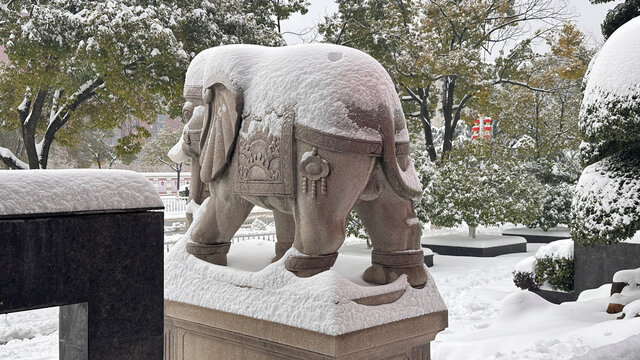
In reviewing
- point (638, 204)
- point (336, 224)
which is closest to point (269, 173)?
point (336, 224)

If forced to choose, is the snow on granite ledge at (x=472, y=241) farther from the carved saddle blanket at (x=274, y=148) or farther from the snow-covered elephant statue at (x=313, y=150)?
the carved saddle blanket at (x=274, y=148)

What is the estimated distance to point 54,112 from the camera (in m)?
12.8

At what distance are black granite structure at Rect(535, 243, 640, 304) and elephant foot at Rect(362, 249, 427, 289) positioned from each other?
4759 millimetres

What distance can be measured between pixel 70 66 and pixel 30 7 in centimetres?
118

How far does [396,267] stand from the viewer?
11.4 ft

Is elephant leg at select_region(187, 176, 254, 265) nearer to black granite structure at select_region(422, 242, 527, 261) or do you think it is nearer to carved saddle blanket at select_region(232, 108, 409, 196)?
carved saddle blanket at select_region(232, 108, 409, 196)

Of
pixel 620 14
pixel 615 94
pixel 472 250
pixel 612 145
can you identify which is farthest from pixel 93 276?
pixel 472 250

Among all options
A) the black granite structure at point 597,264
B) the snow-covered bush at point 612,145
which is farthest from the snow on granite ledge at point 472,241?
the snow-covered bush at point 612,145

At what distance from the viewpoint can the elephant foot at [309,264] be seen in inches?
129

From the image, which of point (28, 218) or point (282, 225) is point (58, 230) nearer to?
point (28, 218)

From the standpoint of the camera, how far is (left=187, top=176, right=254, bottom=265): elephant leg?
3732 mm

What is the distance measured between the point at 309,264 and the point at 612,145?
375 cm

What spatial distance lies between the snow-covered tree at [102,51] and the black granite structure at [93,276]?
856 cm

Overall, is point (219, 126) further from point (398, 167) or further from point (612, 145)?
point (612, 145)
